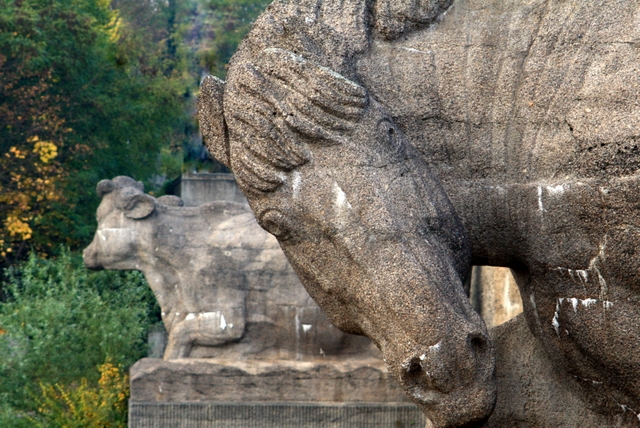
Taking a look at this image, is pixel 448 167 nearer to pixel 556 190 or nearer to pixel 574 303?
pixel 556 190

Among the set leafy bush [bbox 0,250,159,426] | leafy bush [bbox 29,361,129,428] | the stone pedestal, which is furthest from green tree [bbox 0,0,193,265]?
the stone pedestal

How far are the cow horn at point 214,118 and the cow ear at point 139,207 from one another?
5.70m

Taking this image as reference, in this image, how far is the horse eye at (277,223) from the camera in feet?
7.88

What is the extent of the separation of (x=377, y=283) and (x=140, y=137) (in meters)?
15.7

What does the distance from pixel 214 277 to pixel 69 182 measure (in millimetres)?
8027

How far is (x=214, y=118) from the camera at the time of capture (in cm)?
252

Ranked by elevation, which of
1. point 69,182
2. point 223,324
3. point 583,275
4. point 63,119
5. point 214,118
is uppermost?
point 63,119

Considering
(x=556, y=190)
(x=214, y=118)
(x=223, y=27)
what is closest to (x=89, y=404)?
(x=214, y=118)

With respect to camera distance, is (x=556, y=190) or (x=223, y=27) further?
(x=223, y=27)

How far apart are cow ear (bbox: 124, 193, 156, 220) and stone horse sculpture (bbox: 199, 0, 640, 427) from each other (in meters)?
5.70

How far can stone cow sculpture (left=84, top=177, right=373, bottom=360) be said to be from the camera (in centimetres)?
781

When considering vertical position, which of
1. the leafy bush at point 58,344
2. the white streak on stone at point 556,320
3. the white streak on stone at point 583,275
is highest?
the white streak on stone at point 583,275

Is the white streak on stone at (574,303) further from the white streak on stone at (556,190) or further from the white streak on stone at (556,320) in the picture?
the white streak on stone at (556,190)

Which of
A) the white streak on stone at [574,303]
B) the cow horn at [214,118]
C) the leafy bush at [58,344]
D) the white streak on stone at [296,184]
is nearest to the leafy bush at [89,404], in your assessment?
the leafy bush at [58,344]
